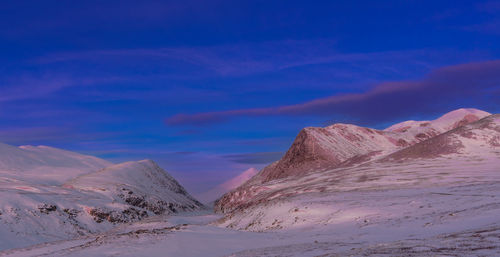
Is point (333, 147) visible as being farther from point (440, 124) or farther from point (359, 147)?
point (440, 124)

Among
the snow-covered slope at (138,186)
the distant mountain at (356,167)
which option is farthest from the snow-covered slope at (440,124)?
the snow-covered slope at (138,186)

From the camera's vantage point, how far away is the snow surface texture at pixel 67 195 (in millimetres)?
54125

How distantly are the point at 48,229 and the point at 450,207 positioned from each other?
49756mm

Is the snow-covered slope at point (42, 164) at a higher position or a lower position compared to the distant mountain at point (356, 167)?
higher

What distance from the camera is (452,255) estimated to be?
11.6m

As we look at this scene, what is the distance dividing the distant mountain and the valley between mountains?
24 cm

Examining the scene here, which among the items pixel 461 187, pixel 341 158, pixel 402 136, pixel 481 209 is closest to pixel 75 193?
pixel 341 158

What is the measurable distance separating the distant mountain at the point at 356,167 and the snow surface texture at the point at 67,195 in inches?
877

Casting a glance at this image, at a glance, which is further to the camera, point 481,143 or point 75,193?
point 75,193

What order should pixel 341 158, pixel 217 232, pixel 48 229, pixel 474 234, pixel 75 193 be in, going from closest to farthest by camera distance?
pixel 474 234 < pixel 217 232 < pixel 48 229 < pixel 75 193 < pixel 341 158

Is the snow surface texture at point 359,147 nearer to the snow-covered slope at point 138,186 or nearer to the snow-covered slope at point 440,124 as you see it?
the snow-covered slope at point 440,124

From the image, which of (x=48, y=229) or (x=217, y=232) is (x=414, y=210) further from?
(x=48, y=229)

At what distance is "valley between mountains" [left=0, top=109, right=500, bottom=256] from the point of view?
1920cm

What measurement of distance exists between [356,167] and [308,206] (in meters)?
32.2
